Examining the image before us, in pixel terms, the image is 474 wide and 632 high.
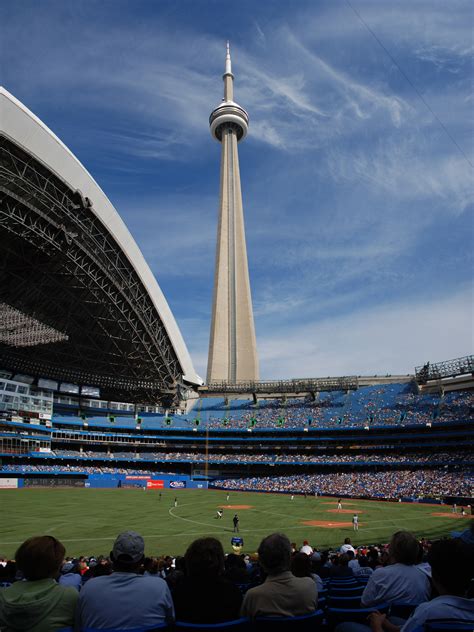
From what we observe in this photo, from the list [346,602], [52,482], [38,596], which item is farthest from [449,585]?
[52,482]

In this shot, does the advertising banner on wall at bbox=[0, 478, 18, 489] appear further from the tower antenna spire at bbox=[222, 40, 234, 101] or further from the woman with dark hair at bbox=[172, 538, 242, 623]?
the tower antenna spire at bbox=[222, 40, 234, 101]

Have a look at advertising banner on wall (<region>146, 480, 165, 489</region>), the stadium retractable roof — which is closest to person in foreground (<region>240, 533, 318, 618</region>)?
the stadium retractable roof

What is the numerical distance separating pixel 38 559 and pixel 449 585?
3116 mm

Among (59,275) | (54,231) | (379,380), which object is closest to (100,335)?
(59,275)

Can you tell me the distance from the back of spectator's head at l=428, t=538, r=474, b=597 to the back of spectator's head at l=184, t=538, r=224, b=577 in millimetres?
1870

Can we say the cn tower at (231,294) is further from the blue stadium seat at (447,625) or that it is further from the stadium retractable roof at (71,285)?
the blue stadium seat at (447,625)

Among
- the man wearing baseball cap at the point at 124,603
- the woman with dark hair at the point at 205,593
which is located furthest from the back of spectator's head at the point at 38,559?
the woman with dark hair at the point at 205,593

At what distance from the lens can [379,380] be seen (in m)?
96.4

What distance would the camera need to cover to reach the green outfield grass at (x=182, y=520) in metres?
28.2

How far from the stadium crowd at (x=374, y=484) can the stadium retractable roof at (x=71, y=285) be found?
25168mm

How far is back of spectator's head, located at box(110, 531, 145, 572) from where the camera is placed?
405 cm

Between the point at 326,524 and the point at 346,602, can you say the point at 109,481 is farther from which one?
the point at 346,602

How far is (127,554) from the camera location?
4.08m

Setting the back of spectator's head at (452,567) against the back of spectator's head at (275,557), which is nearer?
the back of spectator's head at (452,567)
